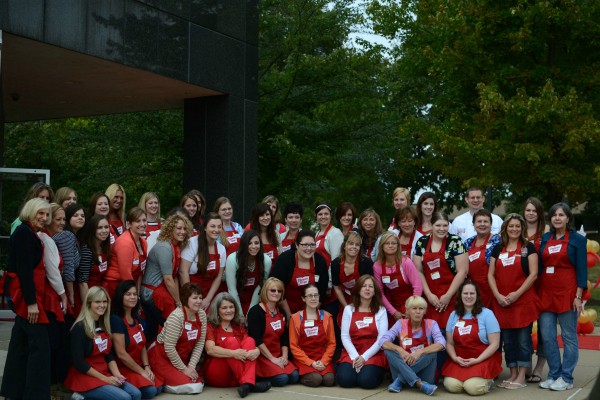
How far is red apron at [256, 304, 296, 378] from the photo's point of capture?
28.6 ft

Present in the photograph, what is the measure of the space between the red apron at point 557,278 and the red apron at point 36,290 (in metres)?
4.92

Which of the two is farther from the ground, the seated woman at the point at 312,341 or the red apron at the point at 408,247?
the red apron at the point at 408,247

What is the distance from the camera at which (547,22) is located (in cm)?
1662

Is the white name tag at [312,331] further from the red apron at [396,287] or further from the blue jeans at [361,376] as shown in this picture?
the red apron at [396,287]

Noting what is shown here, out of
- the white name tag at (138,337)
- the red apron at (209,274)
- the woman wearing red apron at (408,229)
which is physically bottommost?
the white name tag at (138,337)

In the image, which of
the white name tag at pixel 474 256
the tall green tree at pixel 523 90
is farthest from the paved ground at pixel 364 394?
the tall green tree at pixel 523 90

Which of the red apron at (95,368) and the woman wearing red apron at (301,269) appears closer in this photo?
the red apron at (95,368)

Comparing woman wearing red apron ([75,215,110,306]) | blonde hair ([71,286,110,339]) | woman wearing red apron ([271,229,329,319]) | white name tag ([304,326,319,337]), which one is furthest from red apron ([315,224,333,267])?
blonde hair ([71,286,110,339])

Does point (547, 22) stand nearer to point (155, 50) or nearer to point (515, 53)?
point (515, 53)

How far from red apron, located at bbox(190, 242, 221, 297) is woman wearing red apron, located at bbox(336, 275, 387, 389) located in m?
1.47

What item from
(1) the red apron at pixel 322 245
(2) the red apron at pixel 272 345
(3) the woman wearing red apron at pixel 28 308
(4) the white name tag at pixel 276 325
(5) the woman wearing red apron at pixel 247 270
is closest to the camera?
(3) the woman wearing red apron at pixel 28 308

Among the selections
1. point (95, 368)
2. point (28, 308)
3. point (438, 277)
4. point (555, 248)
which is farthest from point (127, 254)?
point (555, 248)

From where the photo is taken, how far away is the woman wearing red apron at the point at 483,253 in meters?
8.81

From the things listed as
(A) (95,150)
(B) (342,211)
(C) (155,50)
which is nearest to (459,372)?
(B) (342,211)
